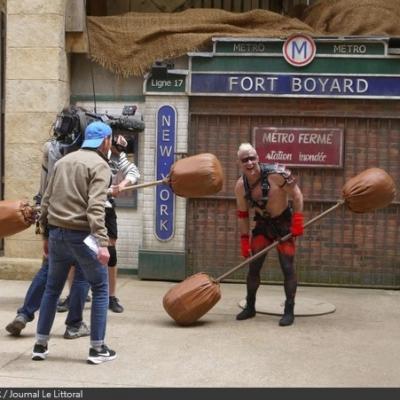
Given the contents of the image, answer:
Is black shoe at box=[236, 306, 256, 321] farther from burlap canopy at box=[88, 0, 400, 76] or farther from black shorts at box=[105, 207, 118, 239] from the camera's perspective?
burlap canopy at box=[88, 0, 400, 76]

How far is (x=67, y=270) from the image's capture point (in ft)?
16.3

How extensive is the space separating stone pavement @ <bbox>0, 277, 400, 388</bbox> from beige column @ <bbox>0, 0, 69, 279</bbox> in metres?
1.41

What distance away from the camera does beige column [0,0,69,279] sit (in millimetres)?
7707

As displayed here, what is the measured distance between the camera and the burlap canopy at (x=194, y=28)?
7.68 metres

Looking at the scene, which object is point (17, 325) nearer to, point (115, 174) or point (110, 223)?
point (110, 223)

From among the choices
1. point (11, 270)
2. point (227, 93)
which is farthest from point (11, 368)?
point (227, 93)

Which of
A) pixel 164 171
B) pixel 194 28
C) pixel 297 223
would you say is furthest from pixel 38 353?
pixel 194 28

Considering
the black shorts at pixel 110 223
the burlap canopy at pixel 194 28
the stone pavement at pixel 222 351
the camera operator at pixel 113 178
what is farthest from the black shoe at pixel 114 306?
the burlap canopy at pixel 194 28

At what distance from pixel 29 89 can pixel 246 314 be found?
3677 mm

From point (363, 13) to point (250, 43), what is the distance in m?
1.35

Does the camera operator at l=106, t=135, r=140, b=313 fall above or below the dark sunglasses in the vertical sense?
below

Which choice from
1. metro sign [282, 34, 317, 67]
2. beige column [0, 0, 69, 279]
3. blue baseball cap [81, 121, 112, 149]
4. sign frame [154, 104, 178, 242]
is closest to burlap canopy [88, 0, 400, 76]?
metro sign [282, 34, 317, 67]

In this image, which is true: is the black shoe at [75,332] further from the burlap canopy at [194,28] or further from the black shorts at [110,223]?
the burlap canopy at [194,28]

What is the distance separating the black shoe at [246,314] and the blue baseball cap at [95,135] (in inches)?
87.4
